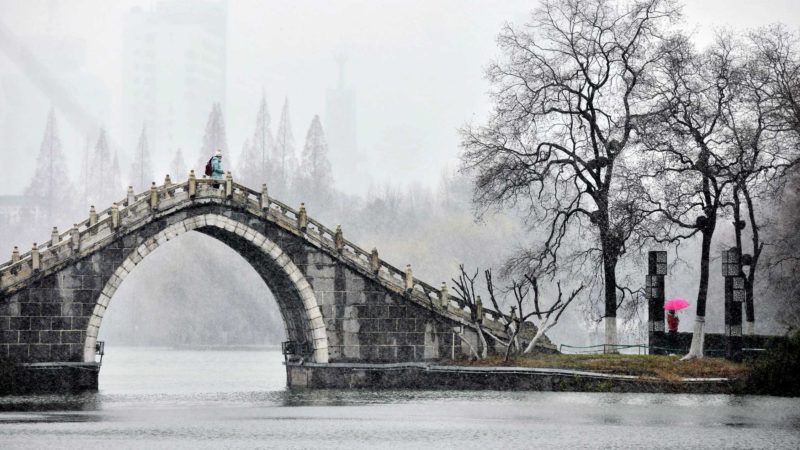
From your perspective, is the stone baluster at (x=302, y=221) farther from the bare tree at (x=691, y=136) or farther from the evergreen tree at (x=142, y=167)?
the evergreen tree at (x=142, y=167)

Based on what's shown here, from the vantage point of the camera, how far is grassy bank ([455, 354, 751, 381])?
4703 cm

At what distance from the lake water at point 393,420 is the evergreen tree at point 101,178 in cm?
9606

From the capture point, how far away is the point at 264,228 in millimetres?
55594

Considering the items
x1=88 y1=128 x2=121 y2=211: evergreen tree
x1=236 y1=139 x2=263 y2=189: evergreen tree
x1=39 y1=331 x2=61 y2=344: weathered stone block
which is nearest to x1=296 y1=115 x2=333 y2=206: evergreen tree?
x1=236 y1=139 x2=263 y2=189: evergreen tree

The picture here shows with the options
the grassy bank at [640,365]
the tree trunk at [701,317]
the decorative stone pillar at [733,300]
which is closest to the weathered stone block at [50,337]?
the grassy bank at [640,365]

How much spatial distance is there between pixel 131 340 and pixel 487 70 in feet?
273

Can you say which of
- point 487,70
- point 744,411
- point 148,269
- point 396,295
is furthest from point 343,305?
point 148,269

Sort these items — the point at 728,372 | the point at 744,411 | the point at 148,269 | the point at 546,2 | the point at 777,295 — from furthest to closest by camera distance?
the point at 148,269
the point at 777,295
the point at 546,2
the point at 728,372
the point at 744,411

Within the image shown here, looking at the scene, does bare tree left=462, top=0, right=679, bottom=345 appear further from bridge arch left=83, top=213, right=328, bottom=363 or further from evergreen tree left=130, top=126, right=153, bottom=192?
evergreen tree left=130, top=126, right=153, bottom=192

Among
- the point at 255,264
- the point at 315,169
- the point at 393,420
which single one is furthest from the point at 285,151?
the point at 393,420

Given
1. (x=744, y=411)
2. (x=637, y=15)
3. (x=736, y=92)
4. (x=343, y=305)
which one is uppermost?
(x=637, y=15)

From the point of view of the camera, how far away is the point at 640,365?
48781mm

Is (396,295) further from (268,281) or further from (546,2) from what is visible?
(546,2)

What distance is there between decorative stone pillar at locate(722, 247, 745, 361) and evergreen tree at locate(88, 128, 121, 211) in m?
106
